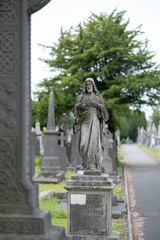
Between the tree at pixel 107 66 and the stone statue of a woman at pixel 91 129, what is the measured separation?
1539cm

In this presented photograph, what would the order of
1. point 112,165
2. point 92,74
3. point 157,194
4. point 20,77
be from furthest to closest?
1. point 92,74
2. point 112,165
3. point 157,194
4. point 20,77

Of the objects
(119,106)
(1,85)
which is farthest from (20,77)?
(119,106)

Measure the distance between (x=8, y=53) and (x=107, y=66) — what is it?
69.5ft

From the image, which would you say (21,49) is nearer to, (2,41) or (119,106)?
(2,41)

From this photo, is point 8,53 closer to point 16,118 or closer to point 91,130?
point 16,118

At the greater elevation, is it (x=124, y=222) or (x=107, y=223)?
(x=107, y=223)

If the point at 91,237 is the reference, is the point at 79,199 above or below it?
above

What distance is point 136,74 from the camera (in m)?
25.2

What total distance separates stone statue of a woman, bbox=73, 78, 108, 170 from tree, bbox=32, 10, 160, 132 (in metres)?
15.4

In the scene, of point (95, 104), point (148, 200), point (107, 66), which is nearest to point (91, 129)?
point (95, 104)

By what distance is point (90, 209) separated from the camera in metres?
7.06

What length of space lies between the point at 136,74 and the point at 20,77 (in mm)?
22350

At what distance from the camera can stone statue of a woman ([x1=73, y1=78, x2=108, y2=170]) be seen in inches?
296

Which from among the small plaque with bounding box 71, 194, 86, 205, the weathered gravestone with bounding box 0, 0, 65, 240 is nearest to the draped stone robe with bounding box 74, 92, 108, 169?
the small plaque with bounding box 71, 194, 86, 205
